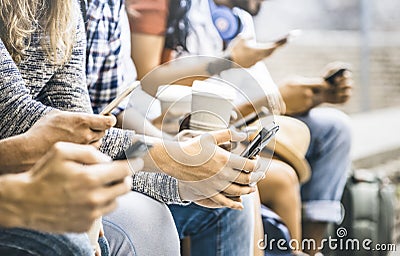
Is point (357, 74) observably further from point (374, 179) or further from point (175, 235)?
point (175, 235)

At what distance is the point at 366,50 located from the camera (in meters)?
1.94

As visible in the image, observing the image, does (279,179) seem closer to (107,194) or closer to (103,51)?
(103,51)

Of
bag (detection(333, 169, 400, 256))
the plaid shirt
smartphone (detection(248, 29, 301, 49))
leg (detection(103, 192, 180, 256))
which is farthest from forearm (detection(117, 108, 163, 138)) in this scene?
bag (detection(333, 169, 400, 256))

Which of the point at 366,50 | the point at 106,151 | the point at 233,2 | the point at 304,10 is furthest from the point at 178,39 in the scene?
the point at 366,50

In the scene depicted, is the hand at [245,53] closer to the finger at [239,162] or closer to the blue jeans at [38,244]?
the finger at [239,162]

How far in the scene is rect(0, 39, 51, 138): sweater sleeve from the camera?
123cm

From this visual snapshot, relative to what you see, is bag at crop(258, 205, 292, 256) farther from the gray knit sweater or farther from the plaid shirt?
the plaid shirt

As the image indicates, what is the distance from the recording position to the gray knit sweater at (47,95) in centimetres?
124

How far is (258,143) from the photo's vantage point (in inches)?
56.3

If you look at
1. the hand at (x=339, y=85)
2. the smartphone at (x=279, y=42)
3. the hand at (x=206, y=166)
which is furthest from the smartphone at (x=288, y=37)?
the hand at (x=206, y=166)

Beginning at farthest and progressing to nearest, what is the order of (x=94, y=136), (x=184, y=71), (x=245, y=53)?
(x=245, y=53) → (x=184, y=71) → (x=94, y=136)

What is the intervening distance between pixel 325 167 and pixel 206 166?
52 cm

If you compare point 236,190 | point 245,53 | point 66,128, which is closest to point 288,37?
point 245,53

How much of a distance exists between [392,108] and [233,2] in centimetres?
57
